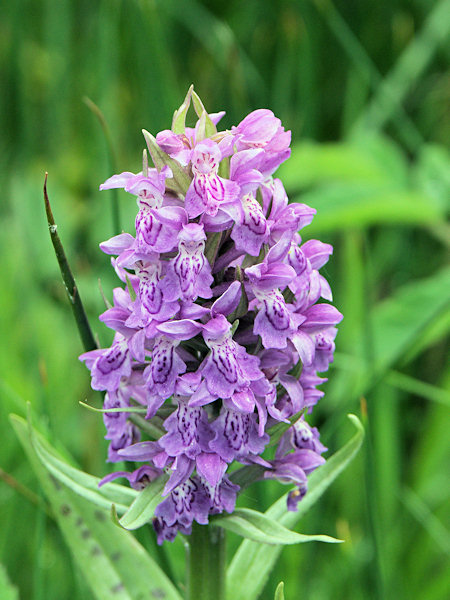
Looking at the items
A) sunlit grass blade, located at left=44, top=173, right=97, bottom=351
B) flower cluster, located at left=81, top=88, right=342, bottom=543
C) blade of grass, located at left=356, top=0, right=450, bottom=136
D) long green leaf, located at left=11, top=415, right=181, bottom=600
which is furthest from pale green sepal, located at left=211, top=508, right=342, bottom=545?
blade of grass, located at left=356, top=0, right=450, bottom=136

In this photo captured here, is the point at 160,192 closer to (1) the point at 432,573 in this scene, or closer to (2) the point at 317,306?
(2) the point at 317,306

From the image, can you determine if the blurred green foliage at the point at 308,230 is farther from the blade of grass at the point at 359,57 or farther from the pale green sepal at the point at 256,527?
the pale green sepal at the point at 256,527

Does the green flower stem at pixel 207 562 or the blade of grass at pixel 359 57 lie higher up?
the blade of grass at pixel 359 57

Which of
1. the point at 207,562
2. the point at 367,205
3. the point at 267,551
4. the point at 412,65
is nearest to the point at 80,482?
the point at 207,562

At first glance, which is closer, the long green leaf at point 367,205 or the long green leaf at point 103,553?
the long green leaf at point 103,553

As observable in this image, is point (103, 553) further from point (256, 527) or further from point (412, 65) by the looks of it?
point (412, 65)

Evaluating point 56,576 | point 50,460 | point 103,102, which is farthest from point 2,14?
point 50,460

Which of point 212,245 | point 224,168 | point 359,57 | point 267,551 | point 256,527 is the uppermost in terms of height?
point 359,57

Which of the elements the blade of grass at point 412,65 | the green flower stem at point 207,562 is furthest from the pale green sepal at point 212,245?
the blade of grass at point 412,65
